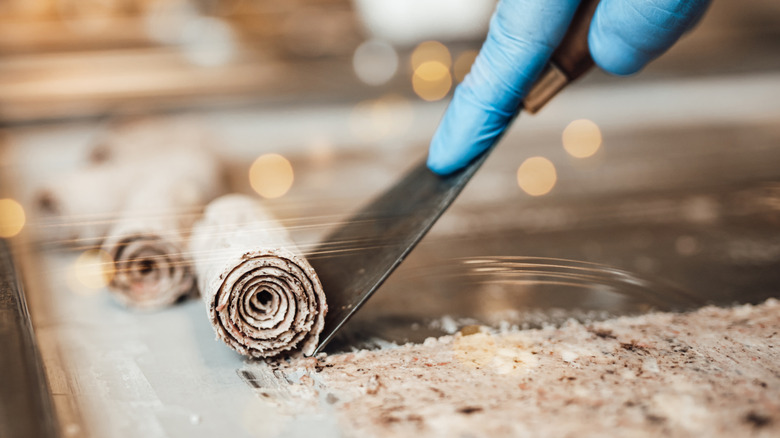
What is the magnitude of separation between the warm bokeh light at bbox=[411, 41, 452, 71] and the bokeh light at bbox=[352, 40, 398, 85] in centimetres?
12

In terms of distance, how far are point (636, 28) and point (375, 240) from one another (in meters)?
0.68

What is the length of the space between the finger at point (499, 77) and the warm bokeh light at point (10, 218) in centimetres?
123

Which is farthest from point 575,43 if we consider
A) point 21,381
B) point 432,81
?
point 432,81

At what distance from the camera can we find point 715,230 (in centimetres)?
156

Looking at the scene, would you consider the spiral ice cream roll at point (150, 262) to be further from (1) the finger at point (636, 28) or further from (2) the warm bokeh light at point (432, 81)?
(2) the warm bokeh light at point (432, 81)

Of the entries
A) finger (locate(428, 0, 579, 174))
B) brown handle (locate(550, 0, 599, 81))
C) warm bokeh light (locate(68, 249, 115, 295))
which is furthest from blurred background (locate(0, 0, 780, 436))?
brown handle (locate(550, 0, 599, 81))

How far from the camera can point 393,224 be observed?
1.14 metres

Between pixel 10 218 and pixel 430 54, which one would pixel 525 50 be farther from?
pixel 430 54

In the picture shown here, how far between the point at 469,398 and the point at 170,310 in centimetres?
71

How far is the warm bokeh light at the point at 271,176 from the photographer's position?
1.91m

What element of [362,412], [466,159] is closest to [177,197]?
[466,159]

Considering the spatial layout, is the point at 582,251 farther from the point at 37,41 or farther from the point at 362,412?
the point at 37,41

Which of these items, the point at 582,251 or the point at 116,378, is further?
the point at 582,251

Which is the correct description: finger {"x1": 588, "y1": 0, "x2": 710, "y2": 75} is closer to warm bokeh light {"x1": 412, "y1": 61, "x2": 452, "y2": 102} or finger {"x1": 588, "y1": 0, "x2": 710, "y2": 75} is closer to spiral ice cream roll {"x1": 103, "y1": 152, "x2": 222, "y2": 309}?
spiral ice cream roll {"x1": 103, "y1": 152, "x2": 222, "y2": 309}
